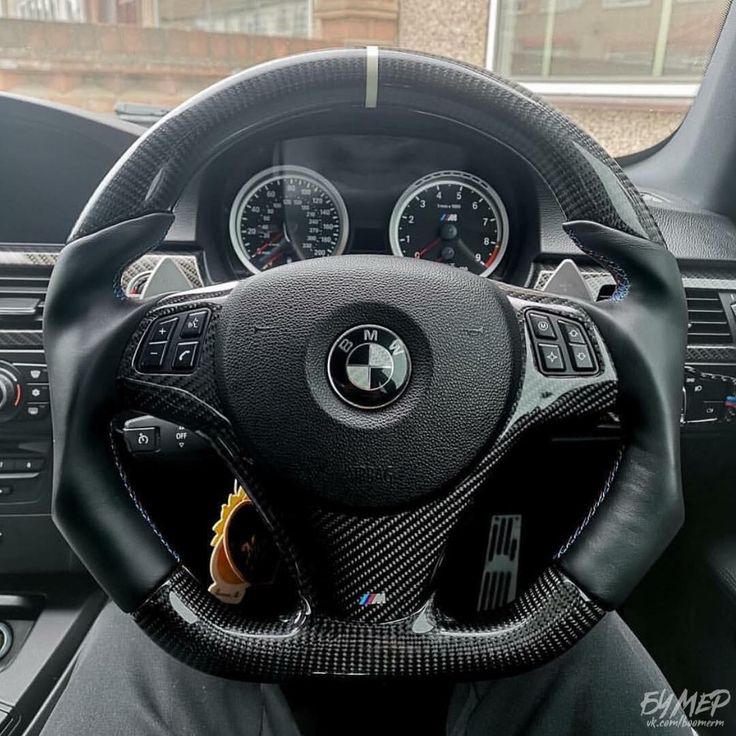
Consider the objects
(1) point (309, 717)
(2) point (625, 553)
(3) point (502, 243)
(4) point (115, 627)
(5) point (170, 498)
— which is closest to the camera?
(2) point (625, 553)

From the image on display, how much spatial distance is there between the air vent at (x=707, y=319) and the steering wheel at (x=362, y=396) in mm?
619

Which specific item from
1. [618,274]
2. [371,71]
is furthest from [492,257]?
[371,71]

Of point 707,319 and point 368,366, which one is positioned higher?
point 368,366

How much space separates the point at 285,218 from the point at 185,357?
662 mm

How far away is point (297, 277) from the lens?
71cm

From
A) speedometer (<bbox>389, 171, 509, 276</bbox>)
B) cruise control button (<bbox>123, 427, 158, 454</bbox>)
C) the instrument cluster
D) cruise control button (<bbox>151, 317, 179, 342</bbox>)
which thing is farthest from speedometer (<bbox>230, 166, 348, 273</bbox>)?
cruise control button (<bbox>151, 317, 179, 342</bbox>)

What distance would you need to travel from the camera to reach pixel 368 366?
0.67 meters

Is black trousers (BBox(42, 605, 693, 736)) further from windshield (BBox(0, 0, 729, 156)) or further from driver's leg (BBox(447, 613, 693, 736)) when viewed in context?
windshield (BBox(0, 0, 729, 156))

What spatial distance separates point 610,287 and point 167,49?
4.86ft

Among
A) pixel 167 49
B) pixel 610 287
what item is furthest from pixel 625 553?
pixel 167 49

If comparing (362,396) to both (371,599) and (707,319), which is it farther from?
(707,319)

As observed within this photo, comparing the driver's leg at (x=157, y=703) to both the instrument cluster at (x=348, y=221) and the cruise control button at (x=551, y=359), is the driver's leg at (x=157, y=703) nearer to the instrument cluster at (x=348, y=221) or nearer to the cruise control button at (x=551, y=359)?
the cruise control button at (x=551, y=359)

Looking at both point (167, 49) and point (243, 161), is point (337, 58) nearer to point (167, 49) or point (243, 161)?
point (243, 161)

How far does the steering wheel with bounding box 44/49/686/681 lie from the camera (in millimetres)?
674
